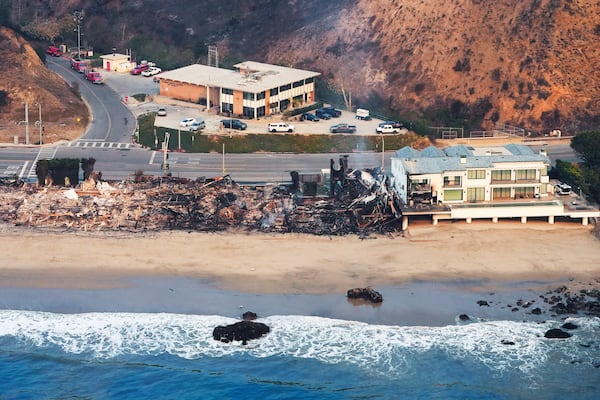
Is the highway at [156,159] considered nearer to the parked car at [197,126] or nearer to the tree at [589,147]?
the tree at [589,147]

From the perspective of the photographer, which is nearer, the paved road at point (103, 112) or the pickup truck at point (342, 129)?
the pickup truck at point (342, 129)

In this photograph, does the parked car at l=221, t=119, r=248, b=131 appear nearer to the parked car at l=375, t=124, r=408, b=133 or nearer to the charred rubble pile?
the parked car at l=375, t=124, r=408, b=133

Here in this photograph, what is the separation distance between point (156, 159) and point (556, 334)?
4044 cm

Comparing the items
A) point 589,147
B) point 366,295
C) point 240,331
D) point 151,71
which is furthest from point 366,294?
point 151,71

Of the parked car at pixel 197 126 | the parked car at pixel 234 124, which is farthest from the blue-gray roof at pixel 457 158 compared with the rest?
the parked car at pixel 197 126

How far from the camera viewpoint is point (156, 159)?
313ft

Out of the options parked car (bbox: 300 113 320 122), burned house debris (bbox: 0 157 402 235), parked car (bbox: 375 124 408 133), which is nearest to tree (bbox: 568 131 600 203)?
burned house debris (bbox: 0 157 402 235)

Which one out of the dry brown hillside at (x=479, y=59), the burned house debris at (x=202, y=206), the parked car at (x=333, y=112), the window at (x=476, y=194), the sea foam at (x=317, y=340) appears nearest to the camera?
the sea foam at (x=317, y=340)

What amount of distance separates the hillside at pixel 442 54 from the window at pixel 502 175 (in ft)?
66.1

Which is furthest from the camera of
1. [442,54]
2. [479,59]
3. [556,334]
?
[442,54]

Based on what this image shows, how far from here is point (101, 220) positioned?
82125 millimetres

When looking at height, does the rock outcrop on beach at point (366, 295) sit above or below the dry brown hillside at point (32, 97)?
below

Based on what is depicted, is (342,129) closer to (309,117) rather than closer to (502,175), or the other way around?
(309,117)

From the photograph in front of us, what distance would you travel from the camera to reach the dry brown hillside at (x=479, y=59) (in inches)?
4072
